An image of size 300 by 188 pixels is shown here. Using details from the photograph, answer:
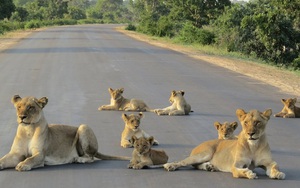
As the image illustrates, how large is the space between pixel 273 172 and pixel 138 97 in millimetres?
8749

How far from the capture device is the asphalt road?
25.3 ft

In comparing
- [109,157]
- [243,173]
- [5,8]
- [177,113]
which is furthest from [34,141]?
[5,8]

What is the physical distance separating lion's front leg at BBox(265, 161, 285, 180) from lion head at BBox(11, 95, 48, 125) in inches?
111

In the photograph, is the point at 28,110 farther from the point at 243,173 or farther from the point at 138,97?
the point at 138,97

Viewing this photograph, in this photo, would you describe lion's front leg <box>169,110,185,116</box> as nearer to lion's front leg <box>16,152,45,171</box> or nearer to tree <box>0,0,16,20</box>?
lion's front leg <box>16,152,45,171</box>

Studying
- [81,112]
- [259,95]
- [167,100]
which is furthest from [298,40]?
[81,112]

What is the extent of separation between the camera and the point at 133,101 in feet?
46.4

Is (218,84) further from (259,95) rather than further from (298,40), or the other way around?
(298,40)

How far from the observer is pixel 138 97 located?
16.1 meters

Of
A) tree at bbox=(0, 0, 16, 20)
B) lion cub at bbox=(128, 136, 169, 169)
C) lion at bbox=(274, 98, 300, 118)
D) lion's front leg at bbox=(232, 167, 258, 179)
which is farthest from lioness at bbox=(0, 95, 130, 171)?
tree at bbox=(0, 0, 16, 20)

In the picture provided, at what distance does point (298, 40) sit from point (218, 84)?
Result: 1566 cm

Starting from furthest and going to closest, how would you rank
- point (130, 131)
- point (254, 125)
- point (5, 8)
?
point (5, 8) < point (130, 131) < point (254, 125)

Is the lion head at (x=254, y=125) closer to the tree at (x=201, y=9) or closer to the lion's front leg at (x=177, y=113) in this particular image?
the lion's front leg at (x=177, y=113)

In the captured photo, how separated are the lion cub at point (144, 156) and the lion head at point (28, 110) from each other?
129cm
